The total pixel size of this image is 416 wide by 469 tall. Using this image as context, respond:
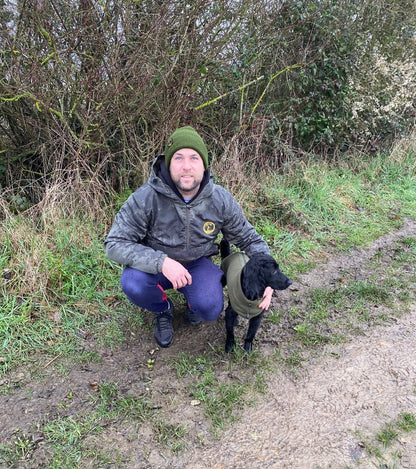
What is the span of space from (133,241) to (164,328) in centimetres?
75

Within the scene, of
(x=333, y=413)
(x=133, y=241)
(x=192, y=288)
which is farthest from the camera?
(x=192, y=288)

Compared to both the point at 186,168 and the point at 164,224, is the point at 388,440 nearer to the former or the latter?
the point at 164,224

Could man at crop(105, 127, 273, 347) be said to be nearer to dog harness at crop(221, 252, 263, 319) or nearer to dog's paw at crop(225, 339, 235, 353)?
dog harness at crop(221, 252, 263, 319)

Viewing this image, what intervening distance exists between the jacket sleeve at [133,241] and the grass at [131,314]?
2.55 ft

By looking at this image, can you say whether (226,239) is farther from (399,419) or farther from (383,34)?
(383,34)

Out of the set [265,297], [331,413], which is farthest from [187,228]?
[331,413]

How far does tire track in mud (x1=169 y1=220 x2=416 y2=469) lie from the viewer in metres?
1.90

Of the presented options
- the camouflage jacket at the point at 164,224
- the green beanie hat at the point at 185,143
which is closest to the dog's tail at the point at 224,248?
the camouflage jacket at the point at 164,224

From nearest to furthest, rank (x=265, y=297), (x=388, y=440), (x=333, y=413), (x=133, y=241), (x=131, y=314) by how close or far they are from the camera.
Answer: (x=388, y=440), (x=333, y=413), (x=265, y=297), (x=133, y=241), (x=131, y=314)

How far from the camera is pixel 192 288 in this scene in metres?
2.59

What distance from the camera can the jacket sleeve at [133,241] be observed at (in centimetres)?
231

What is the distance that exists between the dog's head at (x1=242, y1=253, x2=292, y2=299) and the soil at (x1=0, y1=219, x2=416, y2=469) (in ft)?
2.23

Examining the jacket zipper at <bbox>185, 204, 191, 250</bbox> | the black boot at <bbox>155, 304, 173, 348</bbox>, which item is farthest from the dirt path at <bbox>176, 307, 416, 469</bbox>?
the jacket zipper at <bbox>185, 204, 191, 250</bbox>

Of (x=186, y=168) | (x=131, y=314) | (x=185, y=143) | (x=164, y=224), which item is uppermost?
(x=185, y=143)
